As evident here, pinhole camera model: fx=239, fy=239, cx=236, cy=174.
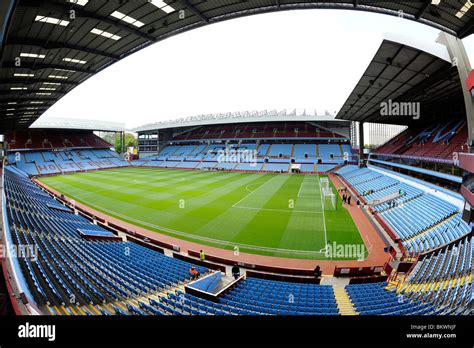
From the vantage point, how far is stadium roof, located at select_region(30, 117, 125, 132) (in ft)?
196

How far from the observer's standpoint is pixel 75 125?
220 feet

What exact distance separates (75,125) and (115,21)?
69.9m

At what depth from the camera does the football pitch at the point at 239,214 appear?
16484 millimetres

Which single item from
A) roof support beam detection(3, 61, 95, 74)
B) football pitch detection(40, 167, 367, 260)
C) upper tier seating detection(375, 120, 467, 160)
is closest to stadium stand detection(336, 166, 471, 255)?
football pitch detection(40, 167, 367, 260)

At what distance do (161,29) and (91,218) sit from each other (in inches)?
703

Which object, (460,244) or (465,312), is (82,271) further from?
(460,244)

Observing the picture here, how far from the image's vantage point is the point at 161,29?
440 inches

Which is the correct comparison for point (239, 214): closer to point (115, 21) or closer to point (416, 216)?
point (416, 216)

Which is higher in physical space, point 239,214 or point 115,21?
point 115,21

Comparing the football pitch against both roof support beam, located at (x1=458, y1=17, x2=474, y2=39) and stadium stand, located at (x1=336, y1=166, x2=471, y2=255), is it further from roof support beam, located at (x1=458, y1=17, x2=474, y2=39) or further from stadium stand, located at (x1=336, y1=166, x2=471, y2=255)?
roof support beam, located at (x1=458, y1=17, x2=474, y2=39)

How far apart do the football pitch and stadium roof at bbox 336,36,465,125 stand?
37.5ft

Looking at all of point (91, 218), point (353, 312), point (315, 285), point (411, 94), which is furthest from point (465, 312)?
point (91, 218)

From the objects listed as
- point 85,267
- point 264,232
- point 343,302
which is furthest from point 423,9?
point 85,267
